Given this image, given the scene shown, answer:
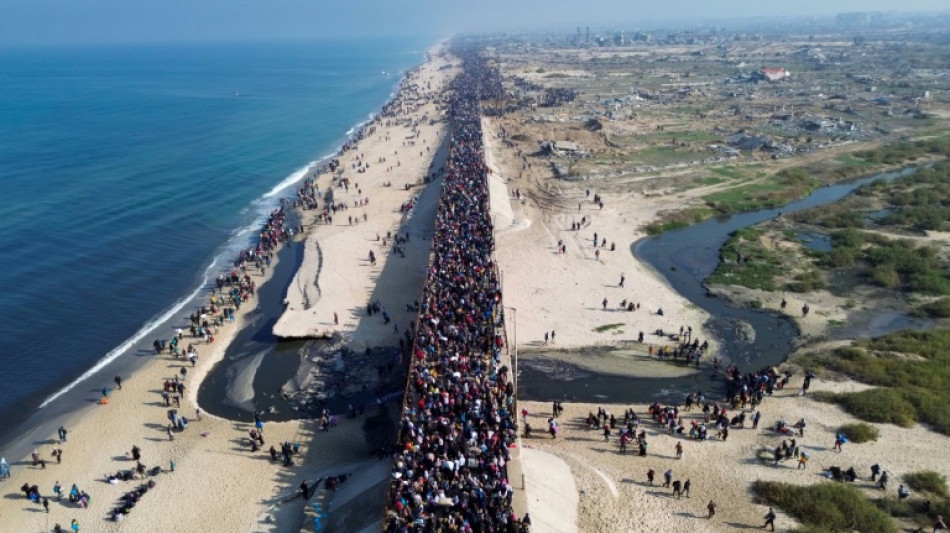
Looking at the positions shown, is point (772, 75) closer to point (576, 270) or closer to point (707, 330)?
point (576, 270)

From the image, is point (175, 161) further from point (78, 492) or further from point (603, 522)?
point (603, 522)

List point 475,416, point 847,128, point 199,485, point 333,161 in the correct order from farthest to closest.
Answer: point 847,128
point 333,161
point 199,485
point 475,416

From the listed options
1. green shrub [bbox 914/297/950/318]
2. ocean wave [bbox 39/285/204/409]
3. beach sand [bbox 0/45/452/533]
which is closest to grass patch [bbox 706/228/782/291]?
green shrub [bbox 914/297/950/318]

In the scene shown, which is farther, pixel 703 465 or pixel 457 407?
pixel 703 465

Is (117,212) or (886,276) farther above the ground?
(117,212)

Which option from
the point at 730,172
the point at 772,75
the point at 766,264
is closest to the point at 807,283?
the point at 766,264

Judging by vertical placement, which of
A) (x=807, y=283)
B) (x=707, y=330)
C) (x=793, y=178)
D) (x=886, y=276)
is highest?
(x=793, y=178)

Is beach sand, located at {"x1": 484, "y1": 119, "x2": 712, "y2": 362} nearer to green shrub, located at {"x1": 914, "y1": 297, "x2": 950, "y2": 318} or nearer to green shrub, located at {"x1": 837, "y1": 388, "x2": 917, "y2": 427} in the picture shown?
green shrub, located at {"x1": 837, "y1": 388, "x2": 917, "y2": 427}

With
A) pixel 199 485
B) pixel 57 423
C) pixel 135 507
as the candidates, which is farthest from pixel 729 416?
pixel 57 423
